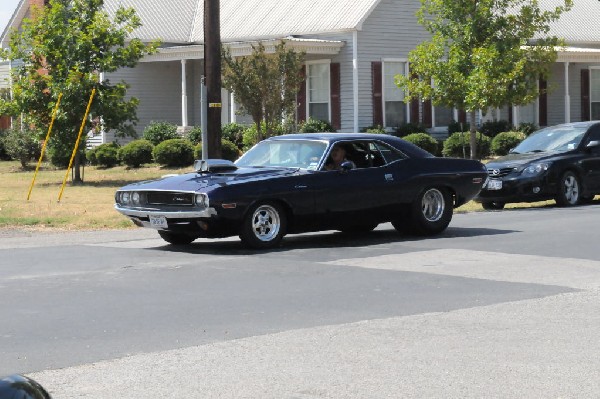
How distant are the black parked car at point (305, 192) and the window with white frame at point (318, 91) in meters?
18.8

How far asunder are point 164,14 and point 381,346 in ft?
109

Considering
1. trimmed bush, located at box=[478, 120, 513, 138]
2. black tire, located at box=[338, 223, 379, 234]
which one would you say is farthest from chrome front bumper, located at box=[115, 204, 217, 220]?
trimmed bush, located at box=[478, 120, 513, 138]

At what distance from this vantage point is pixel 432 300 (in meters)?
9.97

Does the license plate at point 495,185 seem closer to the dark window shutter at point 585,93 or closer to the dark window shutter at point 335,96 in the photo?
the dark window shutter at point 335,96

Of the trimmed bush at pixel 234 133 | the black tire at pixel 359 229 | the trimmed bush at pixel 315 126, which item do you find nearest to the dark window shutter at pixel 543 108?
the trimmed bush at pixel 315 126

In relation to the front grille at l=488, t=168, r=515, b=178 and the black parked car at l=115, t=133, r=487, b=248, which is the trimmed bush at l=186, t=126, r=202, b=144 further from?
the black parked car at l=115, t=133, r=487, b=248

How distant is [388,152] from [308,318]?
6.50 m

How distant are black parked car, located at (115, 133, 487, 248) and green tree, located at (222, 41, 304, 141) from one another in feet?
38.3

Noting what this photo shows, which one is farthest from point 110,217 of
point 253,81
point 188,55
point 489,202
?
point 188,55

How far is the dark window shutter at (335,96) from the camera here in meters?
34.3

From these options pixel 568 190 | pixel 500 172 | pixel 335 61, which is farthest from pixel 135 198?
pixel 335 61

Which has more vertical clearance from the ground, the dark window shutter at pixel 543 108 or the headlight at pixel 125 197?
the dark window shutter at pixel 543 108

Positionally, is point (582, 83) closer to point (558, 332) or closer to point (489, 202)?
point (489, 202)

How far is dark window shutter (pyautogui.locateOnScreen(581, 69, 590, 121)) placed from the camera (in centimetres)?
4066
